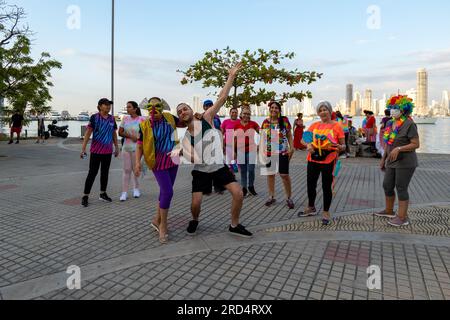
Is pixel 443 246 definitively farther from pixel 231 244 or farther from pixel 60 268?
pixel 60 268

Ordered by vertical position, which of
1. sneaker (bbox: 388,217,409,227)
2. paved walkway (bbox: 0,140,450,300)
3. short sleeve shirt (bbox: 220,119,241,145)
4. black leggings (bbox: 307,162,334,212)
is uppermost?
short sleeve shirt (bbox: 220,119,241,145)

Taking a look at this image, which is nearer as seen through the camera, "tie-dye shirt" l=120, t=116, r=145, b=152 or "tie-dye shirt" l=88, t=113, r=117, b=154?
"tie-dye shirt" l=88, t=113, r=117, b=154

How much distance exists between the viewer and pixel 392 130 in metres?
5.00

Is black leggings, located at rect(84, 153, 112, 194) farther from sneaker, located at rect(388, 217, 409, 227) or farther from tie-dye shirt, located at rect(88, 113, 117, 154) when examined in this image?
sneaker, located at rect(388, 217, 409, 227)

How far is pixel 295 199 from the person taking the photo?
670 centimetres

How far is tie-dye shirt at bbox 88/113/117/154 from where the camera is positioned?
6.04 meters

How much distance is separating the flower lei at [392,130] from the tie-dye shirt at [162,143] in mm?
3242

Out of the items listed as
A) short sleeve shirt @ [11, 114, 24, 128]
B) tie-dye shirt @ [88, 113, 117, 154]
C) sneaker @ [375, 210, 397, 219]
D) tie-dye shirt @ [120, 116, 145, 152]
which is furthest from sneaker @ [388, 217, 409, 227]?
short sleeve shirt @ [11, 114, 24, 128]

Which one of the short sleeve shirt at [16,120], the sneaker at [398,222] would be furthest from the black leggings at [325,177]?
the short sleeve shirt at [16,120]

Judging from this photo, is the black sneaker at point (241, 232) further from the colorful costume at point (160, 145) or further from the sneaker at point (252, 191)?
the sneaker at point (252, 191)

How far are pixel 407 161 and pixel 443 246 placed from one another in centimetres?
127

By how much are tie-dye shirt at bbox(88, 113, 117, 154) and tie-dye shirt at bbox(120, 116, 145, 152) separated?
0.27m

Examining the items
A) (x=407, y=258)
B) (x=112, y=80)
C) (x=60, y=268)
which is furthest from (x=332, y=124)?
(x=112, y=80)
